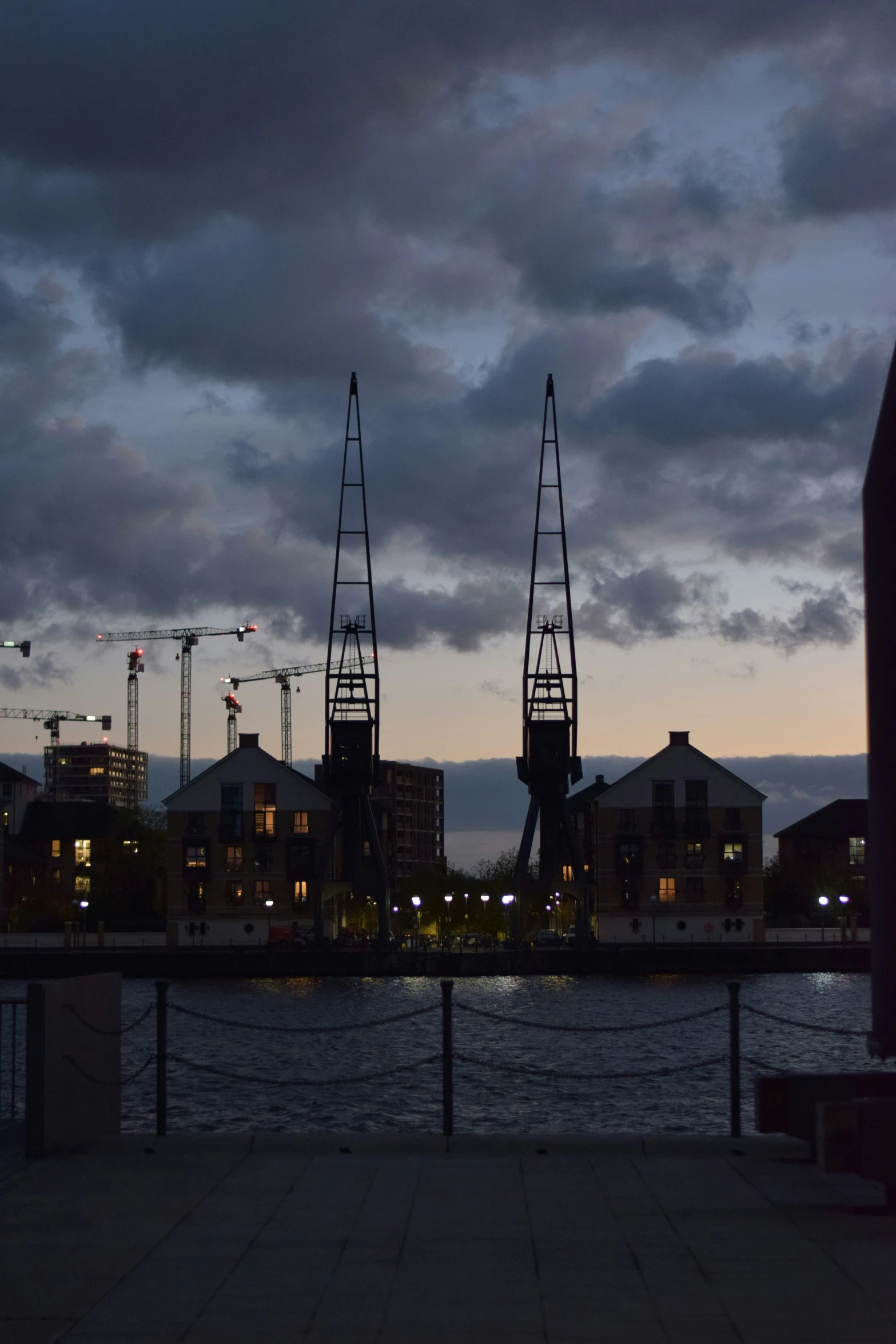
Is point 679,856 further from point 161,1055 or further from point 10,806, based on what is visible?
point 161,1055

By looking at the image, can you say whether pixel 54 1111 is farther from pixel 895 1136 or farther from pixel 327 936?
pixel 327 936

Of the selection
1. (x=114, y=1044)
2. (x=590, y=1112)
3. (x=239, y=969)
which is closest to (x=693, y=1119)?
(x=590, y=1112)

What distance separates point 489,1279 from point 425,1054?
112 ft

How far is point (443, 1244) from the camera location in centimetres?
846

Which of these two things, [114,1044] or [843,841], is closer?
[114,1044]

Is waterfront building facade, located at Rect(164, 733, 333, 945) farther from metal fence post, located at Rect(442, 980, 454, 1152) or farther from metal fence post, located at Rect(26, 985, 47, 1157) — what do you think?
metal fence post, located at Rect(26, 985, 47, 1157)

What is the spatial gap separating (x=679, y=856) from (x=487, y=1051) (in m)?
51.9

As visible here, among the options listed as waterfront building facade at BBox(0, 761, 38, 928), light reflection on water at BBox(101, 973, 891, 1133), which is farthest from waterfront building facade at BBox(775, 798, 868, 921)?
waterfront building facade at BBox(0, 761, 38, 928)

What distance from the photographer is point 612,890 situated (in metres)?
91.6

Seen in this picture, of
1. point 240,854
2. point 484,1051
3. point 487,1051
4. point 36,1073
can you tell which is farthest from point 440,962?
point 36,1073

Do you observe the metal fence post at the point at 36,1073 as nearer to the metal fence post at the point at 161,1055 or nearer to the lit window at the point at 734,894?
the metal fence post at the point at 161,1055

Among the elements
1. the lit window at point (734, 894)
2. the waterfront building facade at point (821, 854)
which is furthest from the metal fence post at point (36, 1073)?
the waterfront building facade at point (821, 854)

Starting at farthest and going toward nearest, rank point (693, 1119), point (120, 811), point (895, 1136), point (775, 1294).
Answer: point (120, 811), point (693, 1119), point (895, 1136), point (775, 1294)

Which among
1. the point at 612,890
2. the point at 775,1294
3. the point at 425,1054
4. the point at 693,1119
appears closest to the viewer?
the point at 775,1294
